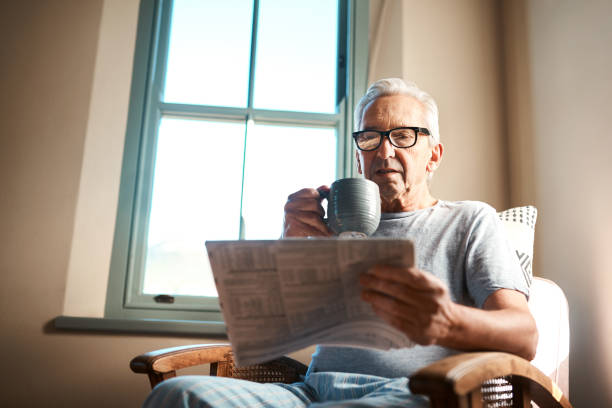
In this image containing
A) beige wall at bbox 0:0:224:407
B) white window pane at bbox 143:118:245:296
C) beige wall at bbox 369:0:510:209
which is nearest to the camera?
beige wall at bbox 0:0:224:407

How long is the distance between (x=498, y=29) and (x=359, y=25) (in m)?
0.64

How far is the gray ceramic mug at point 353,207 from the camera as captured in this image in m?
0.92

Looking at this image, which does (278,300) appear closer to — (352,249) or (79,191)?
(352,249)

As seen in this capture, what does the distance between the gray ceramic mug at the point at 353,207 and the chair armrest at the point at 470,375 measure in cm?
30

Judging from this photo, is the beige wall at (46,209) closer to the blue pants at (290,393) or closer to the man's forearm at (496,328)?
the blue pants at (290,393)

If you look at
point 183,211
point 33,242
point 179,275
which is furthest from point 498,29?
point 33,242

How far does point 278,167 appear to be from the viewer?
2188 millimetres

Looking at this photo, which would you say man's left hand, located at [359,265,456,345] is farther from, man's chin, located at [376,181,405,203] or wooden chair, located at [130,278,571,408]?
man's chin, located at [376,181,405,203]

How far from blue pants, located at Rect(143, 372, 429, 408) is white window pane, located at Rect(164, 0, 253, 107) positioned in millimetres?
1483

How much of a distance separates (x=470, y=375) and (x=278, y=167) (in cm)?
161

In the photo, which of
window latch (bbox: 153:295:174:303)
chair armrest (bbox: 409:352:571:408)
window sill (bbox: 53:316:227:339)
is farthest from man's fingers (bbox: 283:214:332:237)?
window latch (bbox: 153:295:174:303)

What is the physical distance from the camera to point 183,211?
6.98ft

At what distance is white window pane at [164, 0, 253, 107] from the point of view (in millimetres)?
2229

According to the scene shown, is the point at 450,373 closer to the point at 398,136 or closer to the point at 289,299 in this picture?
the point at 289,299
